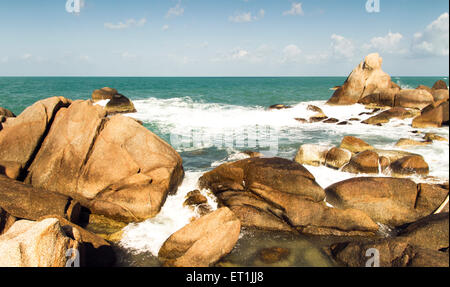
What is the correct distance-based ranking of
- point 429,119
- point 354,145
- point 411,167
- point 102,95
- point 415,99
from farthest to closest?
point 102,95 → point 415,99 → point 429,119 → point 354,145 → point 411,167

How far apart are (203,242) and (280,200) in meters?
3.10

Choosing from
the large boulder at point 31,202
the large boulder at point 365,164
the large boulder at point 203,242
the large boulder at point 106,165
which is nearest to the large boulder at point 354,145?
the large boulder at point 365,164

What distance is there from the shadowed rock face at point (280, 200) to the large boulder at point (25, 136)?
688 cm

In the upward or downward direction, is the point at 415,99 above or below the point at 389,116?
above

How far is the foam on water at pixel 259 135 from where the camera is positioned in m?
8.34

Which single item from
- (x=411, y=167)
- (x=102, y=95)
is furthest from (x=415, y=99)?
(x=102, y=95)

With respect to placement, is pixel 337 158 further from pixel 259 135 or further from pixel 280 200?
pixel 259 135

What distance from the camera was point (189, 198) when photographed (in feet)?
31.7

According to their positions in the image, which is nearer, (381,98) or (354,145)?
(354,145)

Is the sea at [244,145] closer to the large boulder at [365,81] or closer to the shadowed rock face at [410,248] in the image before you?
the shadowed rock face at [410,248]

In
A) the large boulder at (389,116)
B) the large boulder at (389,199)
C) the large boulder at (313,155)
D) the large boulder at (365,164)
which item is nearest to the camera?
the large boulder at (389,199)

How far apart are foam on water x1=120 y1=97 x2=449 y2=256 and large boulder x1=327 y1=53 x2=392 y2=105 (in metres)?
2.36
